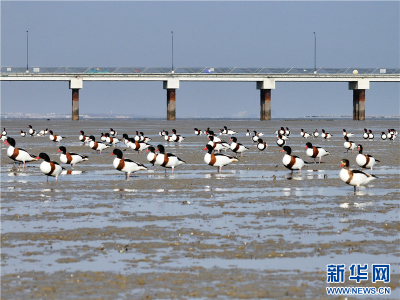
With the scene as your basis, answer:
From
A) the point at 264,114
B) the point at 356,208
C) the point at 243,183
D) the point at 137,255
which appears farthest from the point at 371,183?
the point at 264,114

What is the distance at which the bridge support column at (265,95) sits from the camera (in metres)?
116

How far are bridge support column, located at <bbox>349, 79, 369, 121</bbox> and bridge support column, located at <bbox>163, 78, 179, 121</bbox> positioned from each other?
33.0m

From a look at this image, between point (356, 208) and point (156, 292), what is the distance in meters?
7.87

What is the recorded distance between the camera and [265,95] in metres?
118

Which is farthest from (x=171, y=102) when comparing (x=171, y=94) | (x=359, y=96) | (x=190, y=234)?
(x=190, y=234)

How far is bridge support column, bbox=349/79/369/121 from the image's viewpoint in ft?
393

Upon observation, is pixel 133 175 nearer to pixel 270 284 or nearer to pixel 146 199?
pixel 146 199

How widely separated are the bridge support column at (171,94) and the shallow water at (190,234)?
92195 mm

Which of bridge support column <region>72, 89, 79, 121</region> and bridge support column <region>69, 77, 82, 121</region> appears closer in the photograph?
bridge support column <region>69, 77, 82, 121</region>

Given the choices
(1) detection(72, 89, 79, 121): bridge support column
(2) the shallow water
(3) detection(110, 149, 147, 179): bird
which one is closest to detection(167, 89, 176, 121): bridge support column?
(1) detection(72, 89, 79, 121): bridge support column

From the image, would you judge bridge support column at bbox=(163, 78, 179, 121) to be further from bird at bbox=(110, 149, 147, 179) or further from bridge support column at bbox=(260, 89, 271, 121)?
bird at bbox=(110, 149, 147, 179)

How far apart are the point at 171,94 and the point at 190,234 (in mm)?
103293

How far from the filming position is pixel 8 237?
11602 millimetres

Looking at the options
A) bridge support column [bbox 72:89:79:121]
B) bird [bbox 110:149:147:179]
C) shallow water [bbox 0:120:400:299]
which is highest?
bridge support column [bbox 72:89:79:121]
